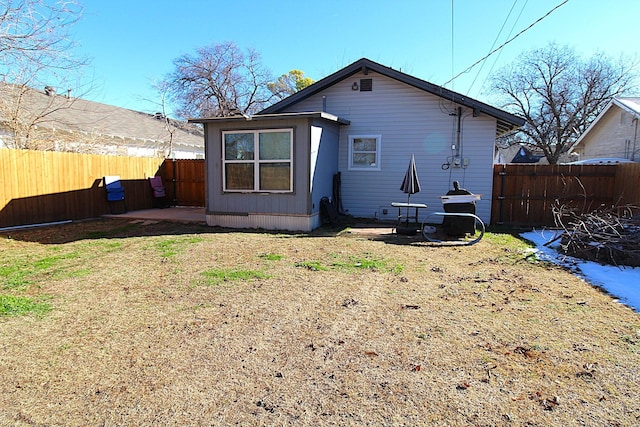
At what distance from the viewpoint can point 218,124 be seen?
28.6 ft

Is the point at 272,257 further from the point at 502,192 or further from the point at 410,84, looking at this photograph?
the point at 502,192

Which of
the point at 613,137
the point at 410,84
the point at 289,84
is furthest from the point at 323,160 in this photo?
the point at 289,84

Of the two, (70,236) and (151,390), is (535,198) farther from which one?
(70,236)

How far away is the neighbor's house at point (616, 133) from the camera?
1327cm

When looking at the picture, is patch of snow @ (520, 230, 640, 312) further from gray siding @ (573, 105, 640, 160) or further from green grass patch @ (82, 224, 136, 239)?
gray siding @ (573, 105, 640, 160)

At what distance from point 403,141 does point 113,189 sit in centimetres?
854

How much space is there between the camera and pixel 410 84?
9609 millimetres

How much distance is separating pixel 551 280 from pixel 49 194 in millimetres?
10818

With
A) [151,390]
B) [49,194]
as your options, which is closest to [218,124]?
[49,194]

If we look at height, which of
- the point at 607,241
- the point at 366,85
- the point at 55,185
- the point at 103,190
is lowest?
the point at 607,241

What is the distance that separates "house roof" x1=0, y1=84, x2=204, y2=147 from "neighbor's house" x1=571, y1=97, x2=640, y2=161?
19.6 m

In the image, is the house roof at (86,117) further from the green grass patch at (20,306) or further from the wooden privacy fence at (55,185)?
the green grass patch at (20,306)

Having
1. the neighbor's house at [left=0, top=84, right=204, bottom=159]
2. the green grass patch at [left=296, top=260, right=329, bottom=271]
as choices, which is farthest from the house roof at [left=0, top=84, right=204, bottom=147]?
the green grass patch at [left=296, top=260, right=329, bottom=271]

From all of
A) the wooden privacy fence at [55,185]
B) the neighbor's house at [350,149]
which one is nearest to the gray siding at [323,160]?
the neighbor's house at [350,149]
